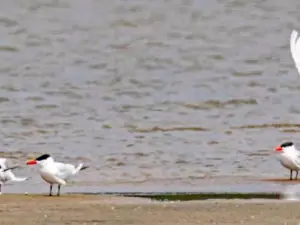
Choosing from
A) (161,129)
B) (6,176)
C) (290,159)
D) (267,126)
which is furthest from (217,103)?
(6,176)

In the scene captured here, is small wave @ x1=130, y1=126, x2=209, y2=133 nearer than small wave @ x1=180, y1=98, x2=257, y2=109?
Yes

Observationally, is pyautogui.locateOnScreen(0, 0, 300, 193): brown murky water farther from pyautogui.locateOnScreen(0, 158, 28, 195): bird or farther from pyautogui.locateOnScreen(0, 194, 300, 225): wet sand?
pyautogui.locateOnScreen(0, 194, 300, 225): wet sand

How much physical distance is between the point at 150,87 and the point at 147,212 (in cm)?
935

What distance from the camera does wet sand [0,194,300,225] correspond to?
8734 mm

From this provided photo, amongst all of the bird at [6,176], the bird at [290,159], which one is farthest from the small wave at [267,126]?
the bird at [6,176]

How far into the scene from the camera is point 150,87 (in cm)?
1848

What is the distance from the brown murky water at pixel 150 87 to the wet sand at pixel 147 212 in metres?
1.96

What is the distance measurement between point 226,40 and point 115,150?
9385 millimetres

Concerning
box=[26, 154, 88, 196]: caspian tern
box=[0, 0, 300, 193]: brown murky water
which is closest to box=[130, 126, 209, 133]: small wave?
box=[0, 0, 300, 193]: brown murky water

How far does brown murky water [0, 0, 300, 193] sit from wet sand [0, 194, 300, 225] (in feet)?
6.42

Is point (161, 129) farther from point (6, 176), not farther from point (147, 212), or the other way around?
point (147, 212)

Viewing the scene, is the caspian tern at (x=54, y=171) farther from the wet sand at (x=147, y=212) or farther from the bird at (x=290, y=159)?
the bird at (x=290, y=159)

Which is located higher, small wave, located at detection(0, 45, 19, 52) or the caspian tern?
small wave, located at detection(0, 45, 19, 52)

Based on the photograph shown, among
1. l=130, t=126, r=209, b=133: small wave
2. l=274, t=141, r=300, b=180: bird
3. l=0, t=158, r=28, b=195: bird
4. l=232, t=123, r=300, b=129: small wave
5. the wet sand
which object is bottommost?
the wet sand
